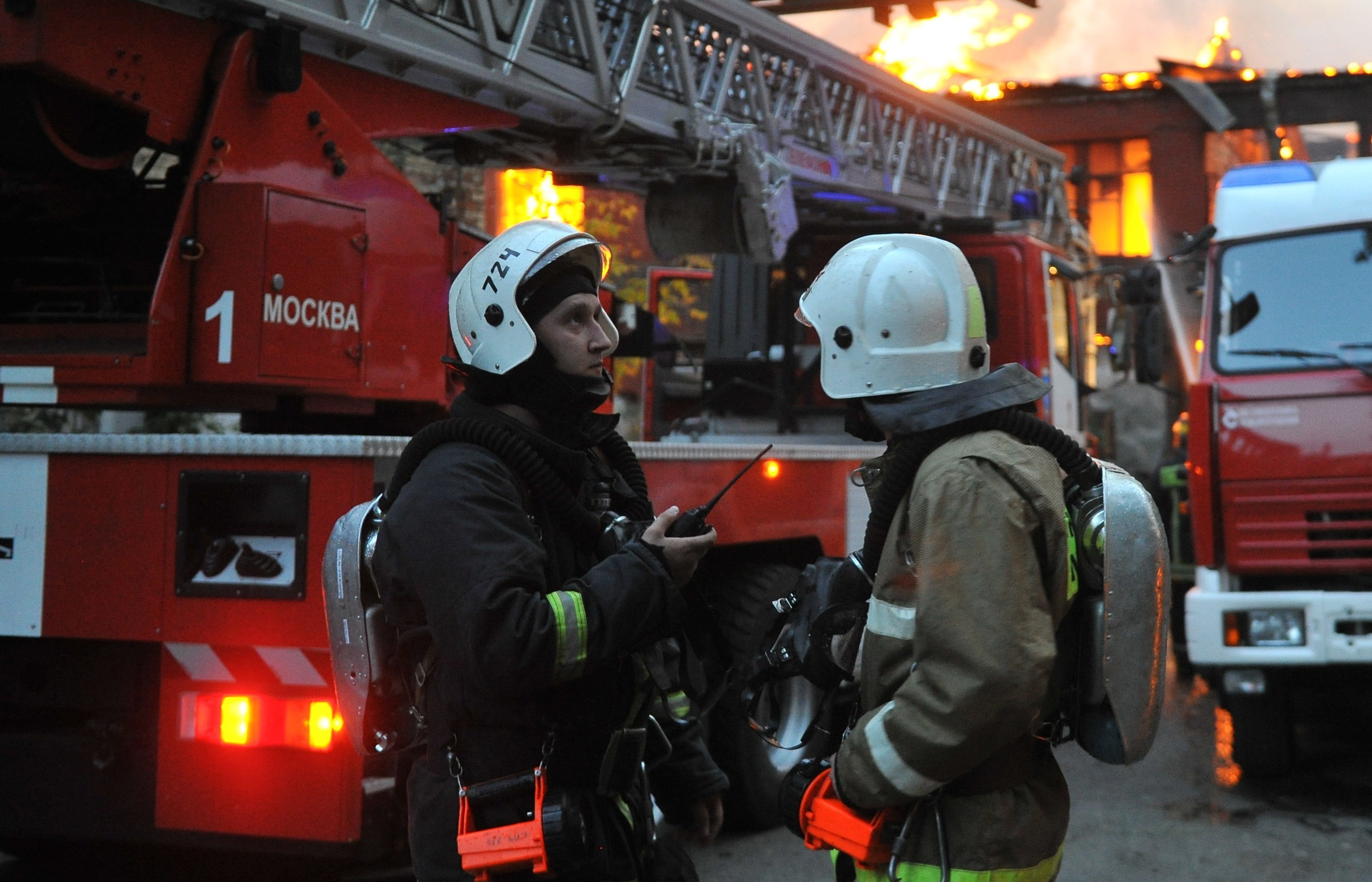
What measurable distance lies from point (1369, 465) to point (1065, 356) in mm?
2512

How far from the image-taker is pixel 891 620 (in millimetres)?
1999

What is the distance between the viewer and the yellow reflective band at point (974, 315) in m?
2.18

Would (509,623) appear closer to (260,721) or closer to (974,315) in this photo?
(974,315)

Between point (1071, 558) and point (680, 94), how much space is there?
4.65 m

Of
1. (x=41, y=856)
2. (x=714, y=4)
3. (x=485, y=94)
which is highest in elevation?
(x=714, y=4)

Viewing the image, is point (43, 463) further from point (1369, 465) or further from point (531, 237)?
point (1369, 465)

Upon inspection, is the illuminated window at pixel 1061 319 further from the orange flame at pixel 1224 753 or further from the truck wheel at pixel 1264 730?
the truck wheel at pixel 1264 730

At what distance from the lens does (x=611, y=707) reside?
226 cm

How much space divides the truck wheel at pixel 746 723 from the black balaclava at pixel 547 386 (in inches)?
99.1

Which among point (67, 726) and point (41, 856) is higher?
point (67, 726)

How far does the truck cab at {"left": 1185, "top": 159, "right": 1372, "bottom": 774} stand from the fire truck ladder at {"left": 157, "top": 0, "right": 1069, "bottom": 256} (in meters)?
2.32

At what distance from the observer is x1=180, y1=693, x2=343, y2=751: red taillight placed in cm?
324

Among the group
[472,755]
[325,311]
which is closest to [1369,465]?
[325,311]

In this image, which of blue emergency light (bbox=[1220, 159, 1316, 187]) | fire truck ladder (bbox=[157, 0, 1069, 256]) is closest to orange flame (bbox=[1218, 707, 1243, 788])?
blue emergency light (bbox=[1220, 159, 1316, 187])
